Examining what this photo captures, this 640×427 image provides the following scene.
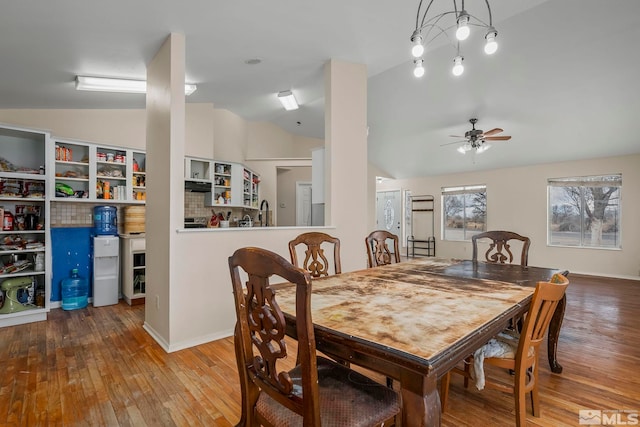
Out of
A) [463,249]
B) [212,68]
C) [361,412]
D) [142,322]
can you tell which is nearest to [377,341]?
[361,412]

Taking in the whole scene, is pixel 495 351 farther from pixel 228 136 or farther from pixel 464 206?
pixel 464 206

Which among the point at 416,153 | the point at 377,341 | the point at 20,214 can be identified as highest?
the point at 416,153

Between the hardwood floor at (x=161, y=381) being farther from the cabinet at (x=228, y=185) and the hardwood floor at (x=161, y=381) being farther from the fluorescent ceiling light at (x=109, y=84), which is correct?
the cabinet at (x=228, y=185)

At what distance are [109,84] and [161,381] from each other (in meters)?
3.10

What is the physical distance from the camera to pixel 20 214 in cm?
365

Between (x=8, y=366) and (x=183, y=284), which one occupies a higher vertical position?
(x=183, y=284)

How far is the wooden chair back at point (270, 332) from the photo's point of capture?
955mm

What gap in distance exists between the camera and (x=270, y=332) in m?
1.10

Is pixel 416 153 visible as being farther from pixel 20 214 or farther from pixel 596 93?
pixel 20 214

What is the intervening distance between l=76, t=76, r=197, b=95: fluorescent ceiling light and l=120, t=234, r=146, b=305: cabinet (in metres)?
1.78

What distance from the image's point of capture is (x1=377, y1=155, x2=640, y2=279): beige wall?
20.0 ft

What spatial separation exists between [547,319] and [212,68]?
3741mm

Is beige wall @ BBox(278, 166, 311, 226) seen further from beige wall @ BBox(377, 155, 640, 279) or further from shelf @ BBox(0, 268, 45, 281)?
shelf @ BBox(0, 268, 45, 281)

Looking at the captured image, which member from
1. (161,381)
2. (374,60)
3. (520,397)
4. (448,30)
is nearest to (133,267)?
(161,381)
